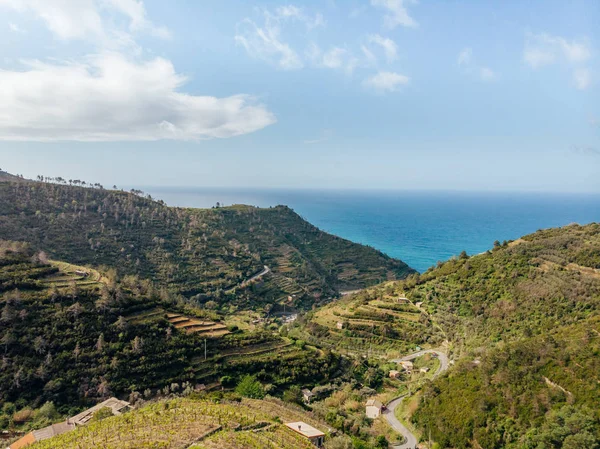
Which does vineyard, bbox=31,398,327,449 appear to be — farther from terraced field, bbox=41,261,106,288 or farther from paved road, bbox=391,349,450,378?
A: terraced field, bbox=41,261,106,288

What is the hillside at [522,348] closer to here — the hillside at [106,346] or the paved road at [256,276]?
the hillside at [106,346]

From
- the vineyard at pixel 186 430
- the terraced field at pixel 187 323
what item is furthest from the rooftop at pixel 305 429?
the terraced field at pixel 187 323

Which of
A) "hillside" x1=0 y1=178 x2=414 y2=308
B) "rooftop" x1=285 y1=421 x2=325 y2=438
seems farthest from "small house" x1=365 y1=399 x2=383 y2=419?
"hillside" x1=0 y1=178 x2=414 y2=308

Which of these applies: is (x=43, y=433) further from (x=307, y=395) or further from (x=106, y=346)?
(x=307, y=395)

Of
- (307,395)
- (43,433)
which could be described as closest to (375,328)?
(307,395)

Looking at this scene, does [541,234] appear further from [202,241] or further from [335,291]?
[202,241]

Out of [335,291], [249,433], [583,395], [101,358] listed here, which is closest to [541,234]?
[583,395]
